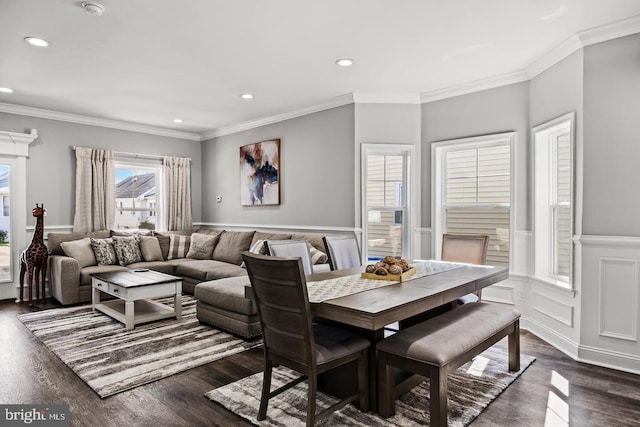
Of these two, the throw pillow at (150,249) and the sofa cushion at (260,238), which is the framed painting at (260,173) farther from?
the throw pillow at (150,249)

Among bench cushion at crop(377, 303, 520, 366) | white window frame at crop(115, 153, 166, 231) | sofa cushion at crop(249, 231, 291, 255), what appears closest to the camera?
bench cushion at crop(377, 303, 520, 366)

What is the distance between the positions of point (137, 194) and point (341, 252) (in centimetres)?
439

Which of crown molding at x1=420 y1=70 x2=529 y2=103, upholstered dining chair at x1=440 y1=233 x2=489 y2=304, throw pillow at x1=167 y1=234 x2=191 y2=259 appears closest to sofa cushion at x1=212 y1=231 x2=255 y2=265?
throw pillow at x1=167 y1=234 x2=191 y2=259

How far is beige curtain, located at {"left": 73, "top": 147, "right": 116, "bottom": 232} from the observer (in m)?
5.70

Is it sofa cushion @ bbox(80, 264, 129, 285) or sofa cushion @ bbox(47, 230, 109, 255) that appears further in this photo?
sofa cushion @ bbox(47, 230, 109, 255)

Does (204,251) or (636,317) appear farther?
(204,251)

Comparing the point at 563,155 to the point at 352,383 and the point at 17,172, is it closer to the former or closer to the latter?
the point at 352,383

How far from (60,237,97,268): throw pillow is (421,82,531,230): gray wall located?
14.2 feet

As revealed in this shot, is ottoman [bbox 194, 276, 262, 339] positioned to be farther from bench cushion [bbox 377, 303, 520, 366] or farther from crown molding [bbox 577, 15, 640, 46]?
crown molding [bbox 577, 15, 640, 46]

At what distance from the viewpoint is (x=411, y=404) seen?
245 cm

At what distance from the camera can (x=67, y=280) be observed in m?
4.80

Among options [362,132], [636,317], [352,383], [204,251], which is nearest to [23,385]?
[352,383]

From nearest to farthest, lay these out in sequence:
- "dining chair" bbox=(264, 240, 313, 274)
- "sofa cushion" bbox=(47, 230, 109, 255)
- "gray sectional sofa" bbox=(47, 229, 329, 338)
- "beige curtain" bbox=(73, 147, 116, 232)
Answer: "dining chair" bbox=(264, 240, 313, 274) < "gray sectional sofa" bbox=(47, 229, 329, 338) < "sofa cushion" bbox=(47, 230, 109, 255) < "beige curtain" bbox=(73, 147, 116, 232)

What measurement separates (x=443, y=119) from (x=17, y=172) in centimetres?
545
